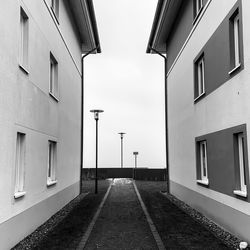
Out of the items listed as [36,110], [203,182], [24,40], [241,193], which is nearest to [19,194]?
[36,110]

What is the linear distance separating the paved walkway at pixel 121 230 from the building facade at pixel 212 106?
199cm

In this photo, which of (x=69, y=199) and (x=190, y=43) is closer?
(x=190, y=43)

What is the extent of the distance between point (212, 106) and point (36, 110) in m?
4.83

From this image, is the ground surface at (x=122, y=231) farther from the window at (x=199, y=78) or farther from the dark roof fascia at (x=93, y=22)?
the dark roof fascia at (x=93, y=22)

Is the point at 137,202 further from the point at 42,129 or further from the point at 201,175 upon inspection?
the point at 42,129

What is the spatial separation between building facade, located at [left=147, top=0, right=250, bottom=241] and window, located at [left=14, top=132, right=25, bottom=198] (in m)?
4.83

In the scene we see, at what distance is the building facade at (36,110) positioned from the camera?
21.4 feet

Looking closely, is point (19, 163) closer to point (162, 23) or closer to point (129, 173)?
point (162, 23)

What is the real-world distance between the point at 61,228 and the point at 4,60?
469 cm

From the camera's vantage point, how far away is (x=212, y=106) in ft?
31.6

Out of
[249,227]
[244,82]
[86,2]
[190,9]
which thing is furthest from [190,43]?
[249,227]

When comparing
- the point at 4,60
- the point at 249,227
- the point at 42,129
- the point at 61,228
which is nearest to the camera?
the point at 4,60

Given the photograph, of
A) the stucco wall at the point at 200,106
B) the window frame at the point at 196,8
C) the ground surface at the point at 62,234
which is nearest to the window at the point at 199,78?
the stucco wall at the point at 200,106

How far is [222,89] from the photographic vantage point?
8695 millimetres
